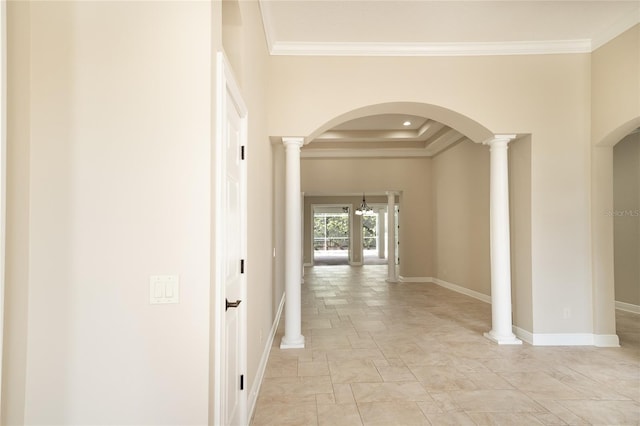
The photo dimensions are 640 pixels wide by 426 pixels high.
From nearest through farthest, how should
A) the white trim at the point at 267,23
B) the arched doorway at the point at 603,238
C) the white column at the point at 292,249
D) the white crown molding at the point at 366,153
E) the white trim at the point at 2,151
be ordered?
the white trim at the point at 2,151 < the white trim at the point at 267,23 < the arched doorway at the point at 603,238 < the white column at the point at 292,249 < the white crown molding at the point at 366,153

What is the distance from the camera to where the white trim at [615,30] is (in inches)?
147

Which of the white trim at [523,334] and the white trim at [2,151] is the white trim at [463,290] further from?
the white trim at [2,151]

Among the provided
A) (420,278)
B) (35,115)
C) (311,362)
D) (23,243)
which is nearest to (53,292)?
(23,243)

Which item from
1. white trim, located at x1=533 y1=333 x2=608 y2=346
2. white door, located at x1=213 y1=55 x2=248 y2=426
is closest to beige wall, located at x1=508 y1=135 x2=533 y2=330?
white trim, located at x1=533 y1=333 x2=608 y2=346

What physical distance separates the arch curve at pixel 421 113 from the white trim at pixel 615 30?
151cm

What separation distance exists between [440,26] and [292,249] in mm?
2961

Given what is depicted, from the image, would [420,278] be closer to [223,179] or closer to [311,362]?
[311,362]

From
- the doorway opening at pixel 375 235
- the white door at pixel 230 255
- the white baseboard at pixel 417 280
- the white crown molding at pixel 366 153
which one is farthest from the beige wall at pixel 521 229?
the doorway opening at pixel 375 235

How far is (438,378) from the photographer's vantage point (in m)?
3.37

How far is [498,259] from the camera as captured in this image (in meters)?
4.38

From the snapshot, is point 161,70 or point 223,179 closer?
point 161,70

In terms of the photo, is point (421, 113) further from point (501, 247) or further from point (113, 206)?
point (113, 206)

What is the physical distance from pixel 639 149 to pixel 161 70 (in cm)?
738

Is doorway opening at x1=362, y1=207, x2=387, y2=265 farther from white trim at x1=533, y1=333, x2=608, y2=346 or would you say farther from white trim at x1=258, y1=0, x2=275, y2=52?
white trim at x1=258, y1=0, x2=275, y2=52
